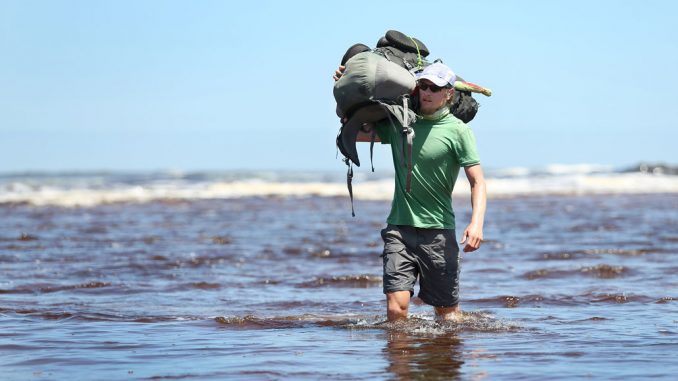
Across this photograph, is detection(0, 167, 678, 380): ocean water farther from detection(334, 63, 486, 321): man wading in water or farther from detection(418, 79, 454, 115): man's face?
detection(418, 79, 454, 115): man's face

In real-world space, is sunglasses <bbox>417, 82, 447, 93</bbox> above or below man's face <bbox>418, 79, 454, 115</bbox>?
above

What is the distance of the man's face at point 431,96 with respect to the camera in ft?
21.0

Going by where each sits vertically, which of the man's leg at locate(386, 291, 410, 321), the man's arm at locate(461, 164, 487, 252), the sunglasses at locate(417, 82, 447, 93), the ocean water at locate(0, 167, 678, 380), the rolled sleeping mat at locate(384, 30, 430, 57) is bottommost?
the ocean water at locate(0, 167, 678, 380)

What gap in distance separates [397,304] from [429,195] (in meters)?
0.77

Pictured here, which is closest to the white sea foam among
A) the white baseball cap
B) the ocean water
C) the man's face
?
the ocean water

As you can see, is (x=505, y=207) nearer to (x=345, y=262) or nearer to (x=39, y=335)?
(x=345, y=262)

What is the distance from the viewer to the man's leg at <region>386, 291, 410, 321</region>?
663cm

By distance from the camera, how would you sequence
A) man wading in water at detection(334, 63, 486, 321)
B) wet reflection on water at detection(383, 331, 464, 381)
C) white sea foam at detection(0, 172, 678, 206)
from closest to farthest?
wet reflection on water at detection(383, 331, 464, 381)
man wading in water at detection(334, 63, 486, 321)
white sea foam at detection(0, 172, 678, 206)

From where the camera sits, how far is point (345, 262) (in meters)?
12.8

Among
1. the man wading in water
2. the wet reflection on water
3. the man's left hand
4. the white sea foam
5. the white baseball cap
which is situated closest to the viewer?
the wet reflection on water

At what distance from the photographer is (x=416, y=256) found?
21.8ft

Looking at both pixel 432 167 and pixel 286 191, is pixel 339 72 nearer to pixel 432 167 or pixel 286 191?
pixel 432 167

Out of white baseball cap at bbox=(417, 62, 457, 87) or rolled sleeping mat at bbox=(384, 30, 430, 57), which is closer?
white baseball cap at bbox=(417, 62, 457, 87)

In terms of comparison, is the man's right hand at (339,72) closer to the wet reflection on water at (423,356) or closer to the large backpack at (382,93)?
the large backpack at (382,93)
